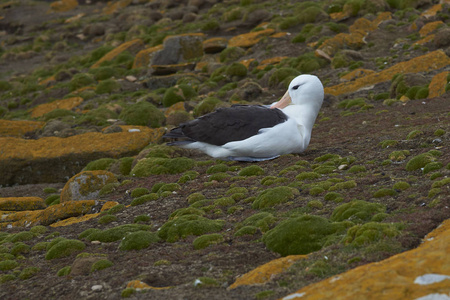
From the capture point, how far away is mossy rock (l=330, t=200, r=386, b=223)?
379 inches

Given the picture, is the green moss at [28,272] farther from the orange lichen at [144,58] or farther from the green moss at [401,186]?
the orange lichen at [144,58]

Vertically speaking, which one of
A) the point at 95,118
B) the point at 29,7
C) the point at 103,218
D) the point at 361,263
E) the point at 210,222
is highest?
the point at 361,263

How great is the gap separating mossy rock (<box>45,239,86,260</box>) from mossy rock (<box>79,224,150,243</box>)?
368 mm

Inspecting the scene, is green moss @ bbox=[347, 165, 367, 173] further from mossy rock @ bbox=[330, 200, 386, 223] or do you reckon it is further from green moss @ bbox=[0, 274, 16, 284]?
green moss @ bbox=[0, 274, 16, 284]

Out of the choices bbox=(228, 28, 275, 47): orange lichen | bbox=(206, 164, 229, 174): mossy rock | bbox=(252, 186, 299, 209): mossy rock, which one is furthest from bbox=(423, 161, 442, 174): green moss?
bbox=(228, 28, 275, 47): orange lichen

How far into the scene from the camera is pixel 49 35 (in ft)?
188

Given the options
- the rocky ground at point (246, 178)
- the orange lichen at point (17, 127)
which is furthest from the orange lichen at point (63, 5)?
the orange lichen at point (17, 127)

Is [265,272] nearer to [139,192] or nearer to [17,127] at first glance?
[139,192]

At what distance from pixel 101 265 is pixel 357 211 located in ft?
13.7

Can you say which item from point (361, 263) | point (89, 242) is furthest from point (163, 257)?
point (361, 263)

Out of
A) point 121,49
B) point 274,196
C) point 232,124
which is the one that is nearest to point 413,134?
point 232,124

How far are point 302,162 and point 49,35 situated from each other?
4781cm

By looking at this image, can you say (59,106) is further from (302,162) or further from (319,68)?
(302,162)

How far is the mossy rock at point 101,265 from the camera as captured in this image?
9.73 m
